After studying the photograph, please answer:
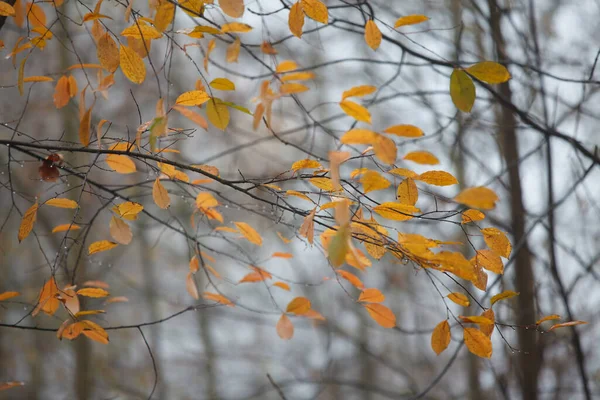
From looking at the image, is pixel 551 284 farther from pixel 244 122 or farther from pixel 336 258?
pixel 244 122

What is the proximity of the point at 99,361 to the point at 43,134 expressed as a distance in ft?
7.52

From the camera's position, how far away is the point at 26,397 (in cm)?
508

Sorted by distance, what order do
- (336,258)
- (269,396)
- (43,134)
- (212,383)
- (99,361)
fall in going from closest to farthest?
1. (336,258)
2. (43,134)
3. (99,361)
4. (212,383)
5. (269,396)

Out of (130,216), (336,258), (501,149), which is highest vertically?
(501,149)

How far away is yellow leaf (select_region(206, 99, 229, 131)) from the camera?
0.75m

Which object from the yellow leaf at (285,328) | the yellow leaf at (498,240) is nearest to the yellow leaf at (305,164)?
the yellow leaf at (498,240)

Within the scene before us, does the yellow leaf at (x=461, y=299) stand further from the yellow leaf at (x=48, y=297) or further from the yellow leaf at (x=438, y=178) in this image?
the yellow leaf at (x=48, y=297)

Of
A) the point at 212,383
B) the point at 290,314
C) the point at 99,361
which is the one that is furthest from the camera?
the point at 212,383

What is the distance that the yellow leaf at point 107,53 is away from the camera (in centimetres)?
82

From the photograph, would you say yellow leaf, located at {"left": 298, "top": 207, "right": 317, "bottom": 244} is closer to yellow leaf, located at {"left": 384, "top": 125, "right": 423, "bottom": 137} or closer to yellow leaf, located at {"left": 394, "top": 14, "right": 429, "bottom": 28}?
yellow leaf, located at {"left": 384, "top": 125, "right": 423, "bottom": 137}

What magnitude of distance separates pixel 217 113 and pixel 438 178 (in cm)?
35

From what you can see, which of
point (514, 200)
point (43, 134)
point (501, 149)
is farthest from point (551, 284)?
point (43, 134)

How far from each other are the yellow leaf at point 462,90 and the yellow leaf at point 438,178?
0.32 ft

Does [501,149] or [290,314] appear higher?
[501,149]
